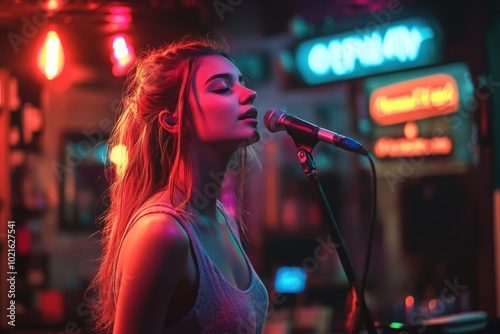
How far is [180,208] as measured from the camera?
4.88 ft

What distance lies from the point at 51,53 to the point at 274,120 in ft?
12.6

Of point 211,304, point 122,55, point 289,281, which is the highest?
point 122,55

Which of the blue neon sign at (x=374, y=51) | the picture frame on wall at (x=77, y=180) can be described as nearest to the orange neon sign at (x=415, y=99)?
the blue neon sign at (x=374, y=51)

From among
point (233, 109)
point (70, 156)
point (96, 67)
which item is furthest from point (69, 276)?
point (233, 109)

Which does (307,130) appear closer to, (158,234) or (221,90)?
(221,90)

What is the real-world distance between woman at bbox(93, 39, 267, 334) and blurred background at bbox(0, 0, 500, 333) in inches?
14.5

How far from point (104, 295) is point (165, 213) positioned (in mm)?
457

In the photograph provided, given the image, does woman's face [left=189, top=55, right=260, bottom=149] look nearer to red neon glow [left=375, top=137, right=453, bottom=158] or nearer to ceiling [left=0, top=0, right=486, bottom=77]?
ceiling [left=0, top=0, right=486, bottom=77]

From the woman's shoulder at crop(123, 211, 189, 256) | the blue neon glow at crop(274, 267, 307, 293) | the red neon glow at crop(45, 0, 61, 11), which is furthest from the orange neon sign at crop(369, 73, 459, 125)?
the woman's shoulder at crop(123, 211, 189, 256)

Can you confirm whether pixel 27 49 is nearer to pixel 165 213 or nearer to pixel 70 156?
pixel 70 156

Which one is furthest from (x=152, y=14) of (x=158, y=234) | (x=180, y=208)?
(x=158, y=234)

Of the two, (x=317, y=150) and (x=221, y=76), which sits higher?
(x=221, y=76)

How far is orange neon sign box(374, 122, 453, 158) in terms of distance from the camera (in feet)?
15.9

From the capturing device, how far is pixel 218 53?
5.55 feet
